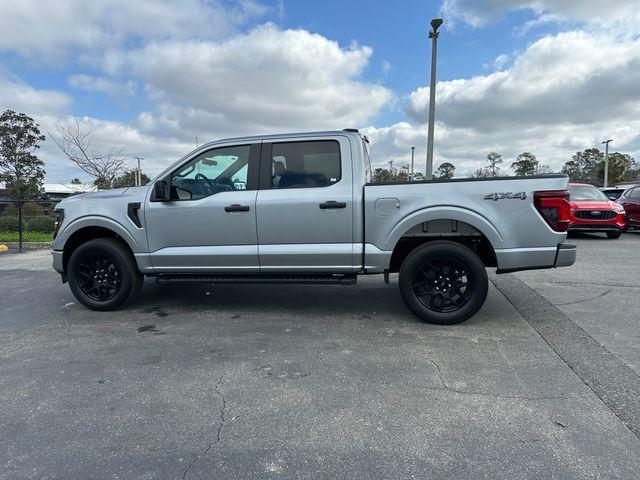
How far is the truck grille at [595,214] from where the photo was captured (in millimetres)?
11422

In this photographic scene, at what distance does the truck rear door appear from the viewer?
4613mm

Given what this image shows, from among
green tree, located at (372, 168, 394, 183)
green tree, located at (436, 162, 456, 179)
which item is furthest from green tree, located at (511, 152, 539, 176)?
green tree, located at (372, 168, 394, 183)

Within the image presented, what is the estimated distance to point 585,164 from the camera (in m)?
50.0

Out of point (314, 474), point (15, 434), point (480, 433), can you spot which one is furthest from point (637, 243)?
point (15, 434)

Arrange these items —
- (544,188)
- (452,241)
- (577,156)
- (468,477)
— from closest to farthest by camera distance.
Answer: (468,477), (544,188), (452,241), (577,156)

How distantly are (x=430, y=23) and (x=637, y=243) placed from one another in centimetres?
812

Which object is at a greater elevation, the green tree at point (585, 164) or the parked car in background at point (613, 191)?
the green tree at point (585, 164)

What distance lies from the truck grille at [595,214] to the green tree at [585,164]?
4222 cm

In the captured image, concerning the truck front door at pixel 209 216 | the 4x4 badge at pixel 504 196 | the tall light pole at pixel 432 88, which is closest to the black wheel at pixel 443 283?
the 4x4 badge at pixel 504 196

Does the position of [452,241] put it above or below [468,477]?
above

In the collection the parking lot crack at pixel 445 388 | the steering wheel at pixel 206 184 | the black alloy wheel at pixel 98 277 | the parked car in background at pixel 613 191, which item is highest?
the parked car in background at pixel 613 191

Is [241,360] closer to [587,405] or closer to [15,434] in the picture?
[15,434]

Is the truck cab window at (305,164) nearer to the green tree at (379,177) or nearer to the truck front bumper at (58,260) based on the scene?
the green tree at (379,177)

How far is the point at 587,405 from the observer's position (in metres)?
2.97
